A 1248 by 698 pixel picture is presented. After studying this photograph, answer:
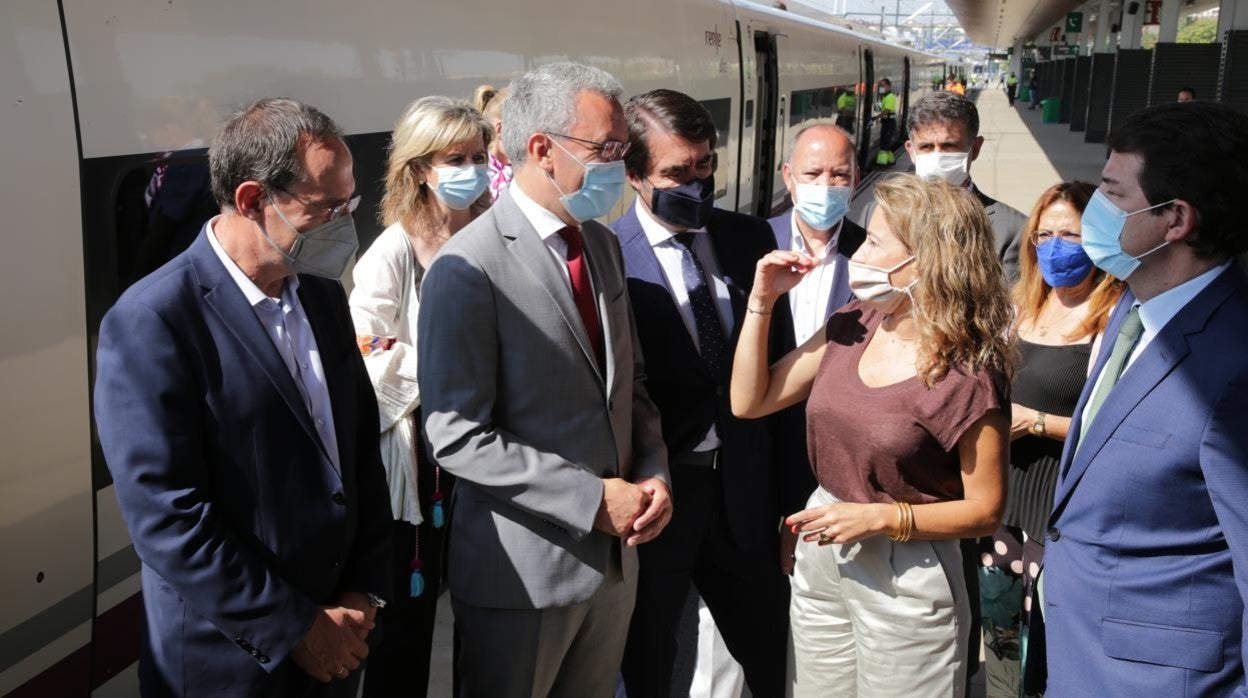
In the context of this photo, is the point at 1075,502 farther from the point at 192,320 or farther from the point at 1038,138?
the point at 1038,138

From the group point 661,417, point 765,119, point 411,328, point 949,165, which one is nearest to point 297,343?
point 411,328

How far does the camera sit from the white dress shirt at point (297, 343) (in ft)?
6.51

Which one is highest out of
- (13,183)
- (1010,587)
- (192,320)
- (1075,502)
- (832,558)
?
(13,183)

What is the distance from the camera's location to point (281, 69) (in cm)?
323

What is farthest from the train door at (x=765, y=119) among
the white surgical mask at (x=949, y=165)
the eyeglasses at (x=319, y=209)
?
the eyeglasses at (x=319, y=209)

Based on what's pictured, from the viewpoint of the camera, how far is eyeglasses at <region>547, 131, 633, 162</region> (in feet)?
7.59

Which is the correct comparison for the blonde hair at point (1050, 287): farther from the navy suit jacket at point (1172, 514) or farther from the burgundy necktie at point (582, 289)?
the burgundy necktie at point (582, 289)

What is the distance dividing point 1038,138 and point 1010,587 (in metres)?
32.5

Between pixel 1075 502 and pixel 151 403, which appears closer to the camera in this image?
pixel 151 403

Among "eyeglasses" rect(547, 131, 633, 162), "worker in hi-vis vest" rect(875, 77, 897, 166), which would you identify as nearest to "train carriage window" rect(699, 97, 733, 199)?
"eyeglasses" rect(547, 131, 633, 162)

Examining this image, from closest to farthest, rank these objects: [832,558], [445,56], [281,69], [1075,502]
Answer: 1. [1075,502]
2. [832,558]
3. [281,69]
4. [445,56]

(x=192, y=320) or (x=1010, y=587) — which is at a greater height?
(x=192, y=320)

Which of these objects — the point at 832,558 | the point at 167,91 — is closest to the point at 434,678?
the point at 832,558

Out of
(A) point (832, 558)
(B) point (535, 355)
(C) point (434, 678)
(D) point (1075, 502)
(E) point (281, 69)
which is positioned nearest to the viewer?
(D) point (1075, 502)
